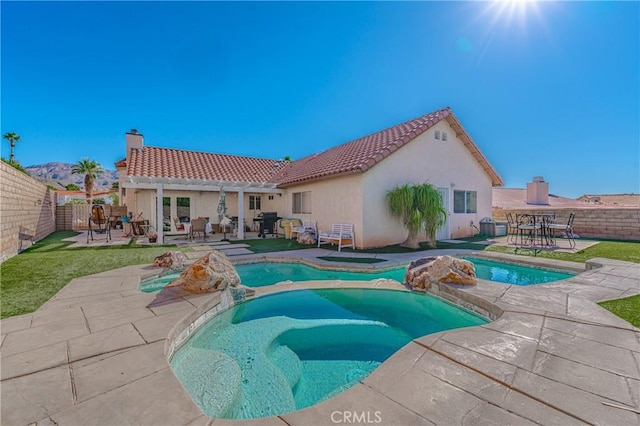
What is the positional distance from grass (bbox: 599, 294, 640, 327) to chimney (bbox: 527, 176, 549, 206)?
20821 mm

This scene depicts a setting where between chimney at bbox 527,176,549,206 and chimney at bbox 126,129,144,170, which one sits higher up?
chimney at bbox 126,129,144,170

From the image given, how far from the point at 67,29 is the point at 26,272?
9.21 meters

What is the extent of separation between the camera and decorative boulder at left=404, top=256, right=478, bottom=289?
552 cm

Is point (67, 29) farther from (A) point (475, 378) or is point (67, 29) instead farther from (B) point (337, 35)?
(A) point (475, 378)

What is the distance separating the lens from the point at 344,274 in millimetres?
7535

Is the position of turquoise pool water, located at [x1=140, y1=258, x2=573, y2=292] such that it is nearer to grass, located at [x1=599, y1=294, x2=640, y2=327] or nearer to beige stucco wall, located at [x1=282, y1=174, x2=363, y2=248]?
grass, located at [x1=599, y1=294, x2=640, y2=327]

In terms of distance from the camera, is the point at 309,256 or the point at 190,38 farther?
the point at 190,38

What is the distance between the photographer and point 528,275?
742 cm

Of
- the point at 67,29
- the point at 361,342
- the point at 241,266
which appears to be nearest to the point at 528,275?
the point at 361,342

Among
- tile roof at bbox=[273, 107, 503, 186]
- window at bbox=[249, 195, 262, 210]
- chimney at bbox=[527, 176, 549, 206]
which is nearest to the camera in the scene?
tile roof at bbox=[273, 107, 503, 186]

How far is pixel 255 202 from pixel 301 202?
4.94 meters

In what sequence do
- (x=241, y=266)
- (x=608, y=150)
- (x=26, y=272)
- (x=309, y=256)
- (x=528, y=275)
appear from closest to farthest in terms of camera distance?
(x=26, y=272) → (x=528, y=275) → (x=241, y=266) → (x=309, y=256) → (x=608, y=150)

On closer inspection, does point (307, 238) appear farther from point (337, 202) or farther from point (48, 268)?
point (48, 268)

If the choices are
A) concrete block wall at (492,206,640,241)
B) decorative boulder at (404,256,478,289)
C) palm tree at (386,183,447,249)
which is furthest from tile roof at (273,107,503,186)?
decorative boulder at (404,256,478,289)
